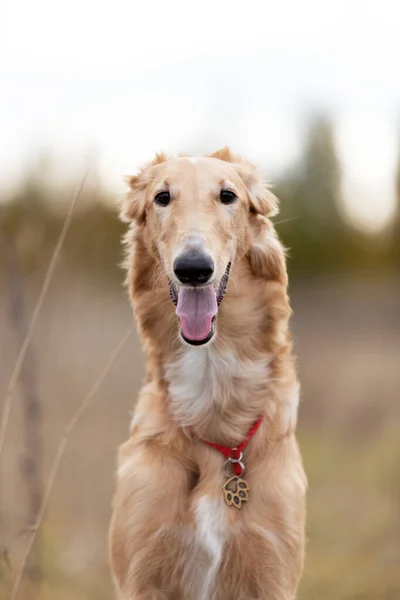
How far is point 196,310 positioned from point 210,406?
19.5 inches

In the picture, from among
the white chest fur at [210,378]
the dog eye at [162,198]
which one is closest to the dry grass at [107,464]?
the white chest fur at [210,378]

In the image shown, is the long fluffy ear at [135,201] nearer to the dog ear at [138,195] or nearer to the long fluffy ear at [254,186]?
the dog ear at [138,195]

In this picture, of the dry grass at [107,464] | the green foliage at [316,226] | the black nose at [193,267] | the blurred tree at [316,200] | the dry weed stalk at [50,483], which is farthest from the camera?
the blurred tree at [316,200]

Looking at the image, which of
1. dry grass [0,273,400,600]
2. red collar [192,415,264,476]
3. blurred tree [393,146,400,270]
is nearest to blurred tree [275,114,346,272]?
blurred tree [393,146,400,270]

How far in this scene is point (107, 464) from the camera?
5613mm

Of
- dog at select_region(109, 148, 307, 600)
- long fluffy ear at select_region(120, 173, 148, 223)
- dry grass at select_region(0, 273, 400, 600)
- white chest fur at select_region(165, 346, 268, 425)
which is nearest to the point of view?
dog at select_region(109, 148, 307, 600)

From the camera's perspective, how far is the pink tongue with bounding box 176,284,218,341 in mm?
3102

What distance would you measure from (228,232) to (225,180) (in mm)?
225

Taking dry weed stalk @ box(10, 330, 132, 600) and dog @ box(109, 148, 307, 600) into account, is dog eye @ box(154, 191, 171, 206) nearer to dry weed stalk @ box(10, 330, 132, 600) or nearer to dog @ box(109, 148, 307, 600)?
dog @ box(109, 148, 307, 600)

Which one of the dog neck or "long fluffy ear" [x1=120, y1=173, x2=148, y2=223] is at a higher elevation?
"long fluffy ear" [x1=120, y1=173, x2=148, y2=223]

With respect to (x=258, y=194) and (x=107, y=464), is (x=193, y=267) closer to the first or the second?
(x=258, y=194)

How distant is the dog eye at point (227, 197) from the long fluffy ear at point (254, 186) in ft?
0.53

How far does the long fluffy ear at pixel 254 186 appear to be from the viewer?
3.52 meters

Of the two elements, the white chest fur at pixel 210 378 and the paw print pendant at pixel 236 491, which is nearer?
the paw print pendant at pixel 236 491
